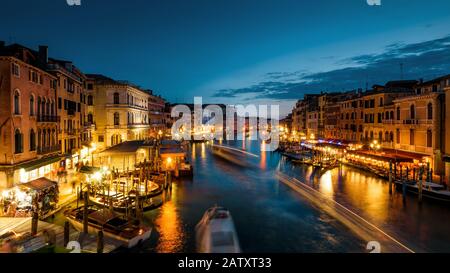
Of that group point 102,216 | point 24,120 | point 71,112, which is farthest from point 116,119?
point 102,216

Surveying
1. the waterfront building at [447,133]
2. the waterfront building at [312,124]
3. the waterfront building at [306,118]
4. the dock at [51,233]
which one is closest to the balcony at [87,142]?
the dock at [51,233]

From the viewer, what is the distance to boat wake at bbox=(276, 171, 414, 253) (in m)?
14.8

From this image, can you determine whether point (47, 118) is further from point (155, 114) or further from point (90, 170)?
point (155, 114)

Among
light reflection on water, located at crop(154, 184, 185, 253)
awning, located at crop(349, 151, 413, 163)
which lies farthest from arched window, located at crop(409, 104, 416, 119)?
light reflection on water, located at crop(154, 184, 185, 253)

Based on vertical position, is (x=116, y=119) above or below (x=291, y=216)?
above

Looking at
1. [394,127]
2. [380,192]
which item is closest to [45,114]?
[380,192]

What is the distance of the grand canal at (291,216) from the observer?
1531cm

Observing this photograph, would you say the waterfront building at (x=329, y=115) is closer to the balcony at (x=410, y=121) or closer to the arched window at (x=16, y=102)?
the balcony at (x=410, y=121)

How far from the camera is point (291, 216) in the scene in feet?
65.4

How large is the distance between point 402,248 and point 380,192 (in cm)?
1257

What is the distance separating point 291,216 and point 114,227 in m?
10.9
